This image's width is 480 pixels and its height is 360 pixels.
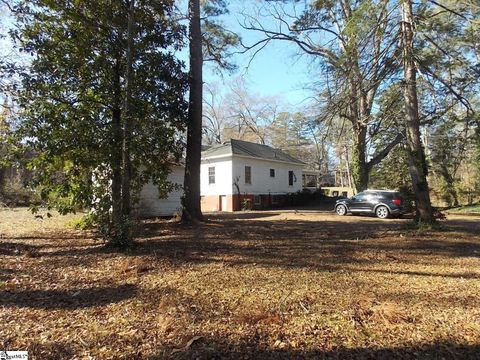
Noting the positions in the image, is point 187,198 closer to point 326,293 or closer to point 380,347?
point 326,293

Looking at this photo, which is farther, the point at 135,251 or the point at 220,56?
the point at 220,56

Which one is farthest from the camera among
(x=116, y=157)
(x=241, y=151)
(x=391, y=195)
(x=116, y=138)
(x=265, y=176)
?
(x=265, y=176)

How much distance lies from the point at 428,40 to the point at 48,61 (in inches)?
403

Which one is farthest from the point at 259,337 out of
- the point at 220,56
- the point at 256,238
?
the point at 220,56

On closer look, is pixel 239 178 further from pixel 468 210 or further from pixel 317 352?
pixel 317 352

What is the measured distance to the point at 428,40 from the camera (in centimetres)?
980

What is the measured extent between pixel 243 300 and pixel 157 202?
13115 millimetres

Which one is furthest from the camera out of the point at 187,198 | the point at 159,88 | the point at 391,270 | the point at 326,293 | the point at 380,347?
the point at 187,198

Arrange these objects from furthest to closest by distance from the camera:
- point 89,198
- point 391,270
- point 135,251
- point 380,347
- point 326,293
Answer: point 89,198
point 135,251
point 391,270
point 326,293
point 380,347

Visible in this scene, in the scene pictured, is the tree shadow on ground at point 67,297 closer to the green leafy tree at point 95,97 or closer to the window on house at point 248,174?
the green leafy tree at point 95,97

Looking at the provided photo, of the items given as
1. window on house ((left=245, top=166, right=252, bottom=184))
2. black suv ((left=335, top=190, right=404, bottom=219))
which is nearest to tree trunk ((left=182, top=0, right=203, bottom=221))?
black suv ((left=335, top=190, right=404, bottom=219))

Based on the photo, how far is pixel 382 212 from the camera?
16719mm

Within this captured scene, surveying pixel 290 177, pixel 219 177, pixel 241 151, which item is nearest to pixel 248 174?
pixel 241 151

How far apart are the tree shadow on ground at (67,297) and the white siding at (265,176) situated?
1777 centimetres
